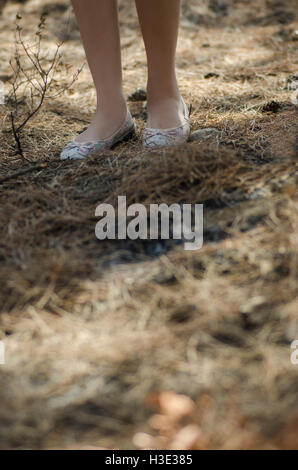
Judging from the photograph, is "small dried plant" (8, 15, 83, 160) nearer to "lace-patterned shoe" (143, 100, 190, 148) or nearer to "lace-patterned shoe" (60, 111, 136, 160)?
"lace-patterned shoe" (60, 111, 136, 160)

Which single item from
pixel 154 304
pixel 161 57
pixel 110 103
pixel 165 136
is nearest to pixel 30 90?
pixel 110 103

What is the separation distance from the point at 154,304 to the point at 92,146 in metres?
0.91

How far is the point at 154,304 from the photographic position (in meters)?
0.94

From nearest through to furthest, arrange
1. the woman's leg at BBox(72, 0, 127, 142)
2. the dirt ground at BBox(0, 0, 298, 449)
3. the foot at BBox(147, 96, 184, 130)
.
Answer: the dirt ground at BBox(0, 0, 298, 449) → the woman's leg at BBox(72, 0, 127, 142) → the foot at BBox(147, 96, 184, 130)

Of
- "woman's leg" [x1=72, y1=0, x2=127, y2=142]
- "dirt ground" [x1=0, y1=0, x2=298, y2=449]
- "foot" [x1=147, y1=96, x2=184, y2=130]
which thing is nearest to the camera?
"dirt ground" [x1=0, y1=0, x2=298, y2=449]

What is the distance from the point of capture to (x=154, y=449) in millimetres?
686

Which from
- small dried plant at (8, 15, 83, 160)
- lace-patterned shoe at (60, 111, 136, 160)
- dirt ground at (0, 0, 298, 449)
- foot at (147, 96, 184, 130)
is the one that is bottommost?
dirt ground at (0, 0, 298, 449)

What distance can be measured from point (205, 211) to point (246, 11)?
3.47 meters

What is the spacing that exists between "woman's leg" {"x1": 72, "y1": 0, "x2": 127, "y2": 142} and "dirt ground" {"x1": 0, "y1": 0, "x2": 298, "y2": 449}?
152 millimetres

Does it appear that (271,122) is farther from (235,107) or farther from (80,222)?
(80,222)

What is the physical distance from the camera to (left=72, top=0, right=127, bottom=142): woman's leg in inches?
60.5

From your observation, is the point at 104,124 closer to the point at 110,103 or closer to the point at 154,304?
the point at 110,103

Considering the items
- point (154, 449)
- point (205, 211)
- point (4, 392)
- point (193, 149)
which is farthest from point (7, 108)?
point (154, 449)

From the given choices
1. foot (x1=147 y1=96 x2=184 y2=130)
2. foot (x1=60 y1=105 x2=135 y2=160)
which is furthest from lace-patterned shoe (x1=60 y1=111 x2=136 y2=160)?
foot (x1=147 y1=96 x2=184 y2=130)
